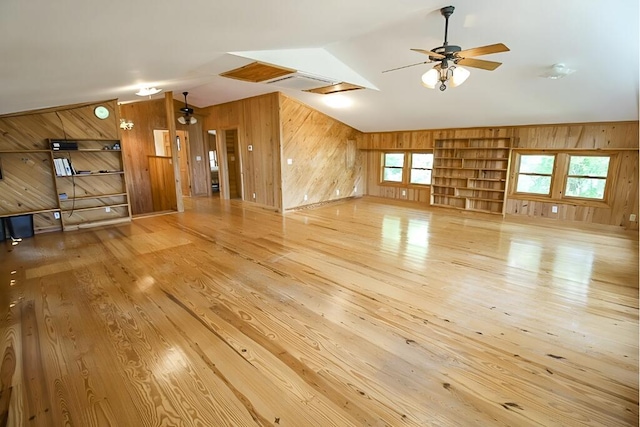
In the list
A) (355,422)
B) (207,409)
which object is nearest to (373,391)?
(355,422)

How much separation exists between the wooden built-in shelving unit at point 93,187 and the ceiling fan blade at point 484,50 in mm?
6231

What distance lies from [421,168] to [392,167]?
0.93 meters

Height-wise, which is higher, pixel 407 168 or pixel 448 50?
pixel 448 50

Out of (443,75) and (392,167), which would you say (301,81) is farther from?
(392,167)

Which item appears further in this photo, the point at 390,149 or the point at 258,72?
the point at 390,149

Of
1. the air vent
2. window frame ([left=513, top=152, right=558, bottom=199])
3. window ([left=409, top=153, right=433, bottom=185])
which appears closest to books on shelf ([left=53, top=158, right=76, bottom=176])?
the air vent

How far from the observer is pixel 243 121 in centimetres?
777

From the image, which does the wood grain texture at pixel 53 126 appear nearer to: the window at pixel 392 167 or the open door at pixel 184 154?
the open door at pixel 184 154


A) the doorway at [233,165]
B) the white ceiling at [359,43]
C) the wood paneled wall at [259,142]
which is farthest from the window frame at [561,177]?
the doorway at [233,165]

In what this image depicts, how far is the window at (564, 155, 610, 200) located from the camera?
5.75 meters

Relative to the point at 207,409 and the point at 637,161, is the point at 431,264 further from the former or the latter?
the point at 637,161

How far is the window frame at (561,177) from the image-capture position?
562 cm

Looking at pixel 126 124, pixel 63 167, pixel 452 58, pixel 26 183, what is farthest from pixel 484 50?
pixel 126 124

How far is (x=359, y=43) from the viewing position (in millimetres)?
4387
